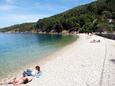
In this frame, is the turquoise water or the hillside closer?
the turquoise water

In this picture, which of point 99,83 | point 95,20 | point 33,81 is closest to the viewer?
point 99,83

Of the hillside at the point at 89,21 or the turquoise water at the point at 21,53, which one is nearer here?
the turquoise water at the point at 21,53

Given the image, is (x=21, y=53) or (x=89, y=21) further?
(x=89, y=21)

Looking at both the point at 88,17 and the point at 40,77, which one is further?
the point at 88,17

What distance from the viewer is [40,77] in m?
18.1

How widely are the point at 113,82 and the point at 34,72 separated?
693cm

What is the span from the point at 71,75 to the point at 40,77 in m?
2.63

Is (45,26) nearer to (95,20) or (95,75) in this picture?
(95,20)

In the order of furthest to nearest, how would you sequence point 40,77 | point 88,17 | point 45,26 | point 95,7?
point 45,26 → point 95,7 → point 88,17 → point 40,77

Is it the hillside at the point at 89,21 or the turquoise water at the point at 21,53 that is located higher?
the hillside at the point at 89,21

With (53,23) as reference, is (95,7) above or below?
above

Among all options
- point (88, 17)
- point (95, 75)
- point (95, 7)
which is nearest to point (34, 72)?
point (95, 75)

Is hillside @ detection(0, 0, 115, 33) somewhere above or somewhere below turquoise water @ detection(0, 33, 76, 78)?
above

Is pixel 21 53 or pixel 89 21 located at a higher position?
pixel 89 21
